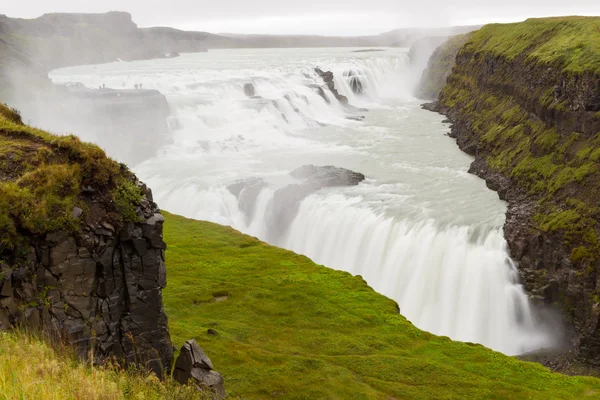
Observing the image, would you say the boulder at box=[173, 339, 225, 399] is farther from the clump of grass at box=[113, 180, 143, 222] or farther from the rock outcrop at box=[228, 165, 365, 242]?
the rock outcrop at box=[228, 165, 365, 242]

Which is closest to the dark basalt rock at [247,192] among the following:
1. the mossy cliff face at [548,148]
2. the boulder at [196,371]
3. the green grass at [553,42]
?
the mossy cliff face at [548,148]

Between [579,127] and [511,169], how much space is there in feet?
21.2

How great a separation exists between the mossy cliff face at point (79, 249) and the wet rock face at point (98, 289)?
0.03 metres

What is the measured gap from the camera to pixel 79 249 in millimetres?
15914

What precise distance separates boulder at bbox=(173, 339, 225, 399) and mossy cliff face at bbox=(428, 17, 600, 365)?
67.8 ft

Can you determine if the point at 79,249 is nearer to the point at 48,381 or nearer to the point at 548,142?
the point at 48,381

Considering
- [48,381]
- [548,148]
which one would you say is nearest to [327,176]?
[548,148]

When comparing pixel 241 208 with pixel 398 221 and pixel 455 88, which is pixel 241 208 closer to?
pixel 398 221

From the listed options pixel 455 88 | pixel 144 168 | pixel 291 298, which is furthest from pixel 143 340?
pixel 455 88

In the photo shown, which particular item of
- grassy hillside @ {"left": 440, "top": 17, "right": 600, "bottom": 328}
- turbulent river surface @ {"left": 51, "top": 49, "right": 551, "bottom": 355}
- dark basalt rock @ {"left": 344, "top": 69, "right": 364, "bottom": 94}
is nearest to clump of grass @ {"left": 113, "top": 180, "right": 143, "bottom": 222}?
turbulent river surface @ {"left": 51, "top": 49, "right": 551, "bottom": 355}

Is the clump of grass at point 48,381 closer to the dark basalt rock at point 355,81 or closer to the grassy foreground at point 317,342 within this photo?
the grassy foreground at point 317,342

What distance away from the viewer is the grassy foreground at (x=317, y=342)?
2075 cm

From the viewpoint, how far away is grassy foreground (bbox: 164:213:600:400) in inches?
817

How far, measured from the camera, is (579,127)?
41.3 meters
